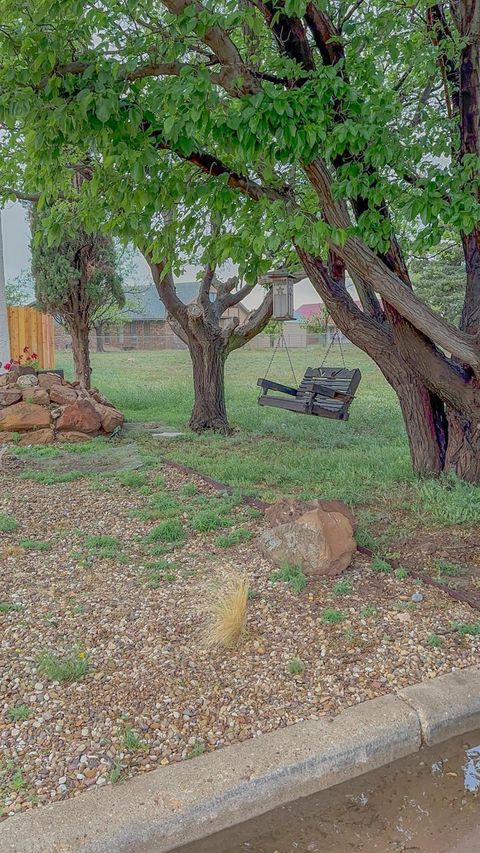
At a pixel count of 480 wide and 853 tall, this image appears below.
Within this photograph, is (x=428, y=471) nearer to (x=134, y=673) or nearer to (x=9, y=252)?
(x=134, y=673)

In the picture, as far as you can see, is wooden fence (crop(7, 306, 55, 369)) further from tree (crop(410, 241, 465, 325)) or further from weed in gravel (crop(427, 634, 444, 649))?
tree (crop(410, 241, 465, 325))

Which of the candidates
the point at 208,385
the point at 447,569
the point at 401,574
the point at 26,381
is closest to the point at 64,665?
the point at 401,574

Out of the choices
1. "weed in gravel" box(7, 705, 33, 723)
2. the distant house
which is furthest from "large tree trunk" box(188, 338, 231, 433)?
the distant house

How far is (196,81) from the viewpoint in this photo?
2615 mm

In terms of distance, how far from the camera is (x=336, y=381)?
7.14m

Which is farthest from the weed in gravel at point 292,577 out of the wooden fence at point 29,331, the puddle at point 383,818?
the wooden fence at point 29,331

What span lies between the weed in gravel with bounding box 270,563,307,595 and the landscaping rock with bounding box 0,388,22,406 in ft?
16.6

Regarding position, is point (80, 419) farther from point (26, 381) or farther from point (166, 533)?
point (166, 533)

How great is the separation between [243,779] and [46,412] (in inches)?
230

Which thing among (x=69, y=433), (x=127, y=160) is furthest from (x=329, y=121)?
(x=69, y=433)

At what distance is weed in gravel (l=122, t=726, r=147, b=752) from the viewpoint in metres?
1.87

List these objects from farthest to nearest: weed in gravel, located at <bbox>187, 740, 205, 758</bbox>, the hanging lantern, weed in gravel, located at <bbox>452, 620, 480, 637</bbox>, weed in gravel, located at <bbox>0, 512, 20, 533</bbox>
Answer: the hanging lantern → weed in gravel, located at <bbox>0, 512, 20, 533</bbox> → weed in gravel, located at <bbox>452, 620, 480, 637</bbox> → weed in gravel, located at <bbox>187, 740, 205, 758</bbox>

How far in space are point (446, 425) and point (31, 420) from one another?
456 centimetres

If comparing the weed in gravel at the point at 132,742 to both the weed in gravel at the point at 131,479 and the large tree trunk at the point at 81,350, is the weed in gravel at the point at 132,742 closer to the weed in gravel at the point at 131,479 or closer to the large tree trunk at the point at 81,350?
the weed in gravel at the point at 131,479
